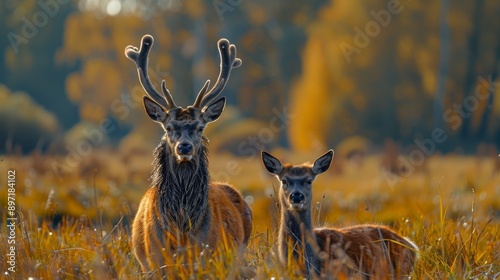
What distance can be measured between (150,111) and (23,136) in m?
25.5

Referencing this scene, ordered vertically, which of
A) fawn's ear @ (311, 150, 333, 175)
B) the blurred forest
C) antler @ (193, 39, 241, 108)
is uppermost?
the blurred forest

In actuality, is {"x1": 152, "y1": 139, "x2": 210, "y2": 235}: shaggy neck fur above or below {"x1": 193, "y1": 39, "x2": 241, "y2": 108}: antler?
below

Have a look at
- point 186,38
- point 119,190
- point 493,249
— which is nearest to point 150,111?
point 493,249

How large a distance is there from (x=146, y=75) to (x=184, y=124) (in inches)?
43.5

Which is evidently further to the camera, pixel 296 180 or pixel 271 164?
pixel 271 164

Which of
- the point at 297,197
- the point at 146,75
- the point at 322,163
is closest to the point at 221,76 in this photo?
the point at 146,75

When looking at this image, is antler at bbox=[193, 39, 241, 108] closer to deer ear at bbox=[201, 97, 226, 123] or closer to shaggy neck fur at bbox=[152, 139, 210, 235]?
deer ear at bbox=[201, 97, 226, 123]

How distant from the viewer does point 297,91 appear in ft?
120

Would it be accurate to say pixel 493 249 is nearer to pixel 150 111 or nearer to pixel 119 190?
pixel 150 111

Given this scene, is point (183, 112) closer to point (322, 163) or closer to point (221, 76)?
point (221, 76)

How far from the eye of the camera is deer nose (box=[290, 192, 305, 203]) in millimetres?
7695

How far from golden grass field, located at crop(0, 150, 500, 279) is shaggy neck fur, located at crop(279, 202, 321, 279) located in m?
0.18

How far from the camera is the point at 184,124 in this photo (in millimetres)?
7941

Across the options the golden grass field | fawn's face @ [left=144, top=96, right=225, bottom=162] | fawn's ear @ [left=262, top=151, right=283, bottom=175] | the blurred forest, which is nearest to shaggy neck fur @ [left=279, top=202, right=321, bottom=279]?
the golden grass field
